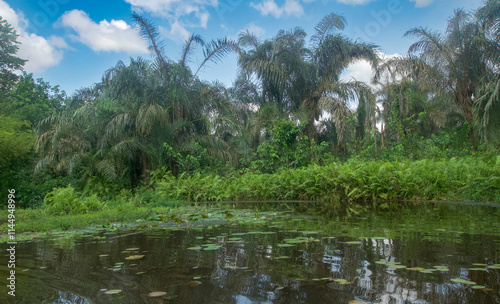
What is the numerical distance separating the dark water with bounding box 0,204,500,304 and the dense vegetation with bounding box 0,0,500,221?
5301mm

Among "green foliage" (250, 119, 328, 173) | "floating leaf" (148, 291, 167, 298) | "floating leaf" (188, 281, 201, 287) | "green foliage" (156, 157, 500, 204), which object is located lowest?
"floating leaf" (148, 291, 167, 298)

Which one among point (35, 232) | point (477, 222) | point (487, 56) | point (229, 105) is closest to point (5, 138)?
point (229, 105)

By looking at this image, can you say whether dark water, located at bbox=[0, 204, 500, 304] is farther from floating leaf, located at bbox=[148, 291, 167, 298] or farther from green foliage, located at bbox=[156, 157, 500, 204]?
green foliage, located at bbox=[156, 157, 500, 204]

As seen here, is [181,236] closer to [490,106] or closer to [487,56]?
[490,106]

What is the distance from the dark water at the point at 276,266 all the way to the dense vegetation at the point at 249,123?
17.4ft

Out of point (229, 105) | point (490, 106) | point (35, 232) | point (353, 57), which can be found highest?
point (353, 57)

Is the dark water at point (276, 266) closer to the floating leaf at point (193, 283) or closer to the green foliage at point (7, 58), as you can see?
the floating leaf at point (193, 283)

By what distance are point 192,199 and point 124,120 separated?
445 cm

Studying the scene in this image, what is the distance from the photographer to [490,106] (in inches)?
339

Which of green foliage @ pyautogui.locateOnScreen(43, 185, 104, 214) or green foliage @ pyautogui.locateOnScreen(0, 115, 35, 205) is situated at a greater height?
green foliage @ pyautogui.locateOnScreen(0, 115, 35, 205)

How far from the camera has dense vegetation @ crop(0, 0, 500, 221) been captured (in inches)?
458

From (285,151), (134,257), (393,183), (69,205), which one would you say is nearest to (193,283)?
(134,257)

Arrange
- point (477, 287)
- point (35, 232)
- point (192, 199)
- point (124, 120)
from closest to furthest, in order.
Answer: point (477, 287), point (35, 232), point (192, 199), point (124, 120)

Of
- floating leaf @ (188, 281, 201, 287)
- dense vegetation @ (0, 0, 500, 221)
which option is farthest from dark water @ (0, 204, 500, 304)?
dense vegetation @ (0, 0, 500, 221)
